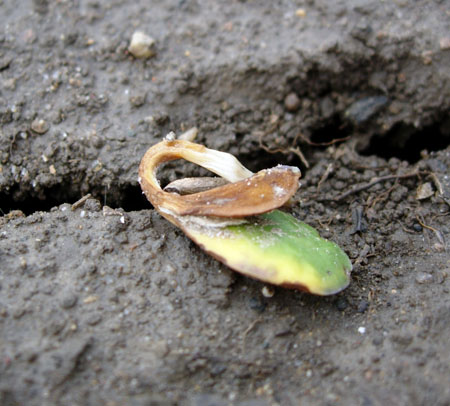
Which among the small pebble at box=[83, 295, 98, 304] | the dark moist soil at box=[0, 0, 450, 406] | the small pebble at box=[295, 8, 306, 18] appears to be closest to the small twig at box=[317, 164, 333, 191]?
the dark moist soil at box=[0, 0, 450, 406]

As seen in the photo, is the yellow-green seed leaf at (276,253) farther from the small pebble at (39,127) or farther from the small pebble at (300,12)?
the small pebble at (300,12)

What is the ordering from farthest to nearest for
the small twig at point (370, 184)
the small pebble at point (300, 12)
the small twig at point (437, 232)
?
the small pebble at point (300, 12), the small twig at point (370, 184), the small twig at point (437, 232)

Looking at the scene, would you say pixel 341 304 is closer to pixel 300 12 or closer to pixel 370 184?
pixel 370 184

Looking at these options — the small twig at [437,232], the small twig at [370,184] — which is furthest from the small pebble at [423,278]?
the small twig at [370,184]

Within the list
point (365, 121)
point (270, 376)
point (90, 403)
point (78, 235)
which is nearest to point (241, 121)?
point (365, 121)

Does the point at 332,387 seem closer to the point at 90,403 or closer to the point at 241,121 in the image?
the point at 90,403

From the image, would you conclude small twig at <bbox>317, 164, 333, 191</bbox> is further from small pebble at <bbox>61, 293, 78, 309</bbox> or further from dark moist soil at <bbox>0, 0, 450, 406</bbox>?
small pebble at <bbox>61, 293, 78, 309</bbox>
